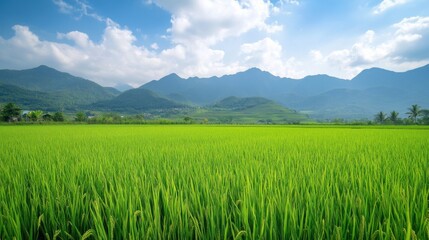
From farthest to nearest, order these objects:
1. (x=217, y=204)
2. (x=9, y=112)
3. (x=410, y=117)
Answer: (x=410, y=117) < (x=9, y=112) < (x=217, y=204)

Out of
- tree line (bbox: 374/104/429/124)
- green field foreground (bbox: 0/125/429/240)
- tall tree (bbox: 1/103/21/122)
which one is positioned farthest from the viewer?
tall tree (bbox: 1/103/21/122)

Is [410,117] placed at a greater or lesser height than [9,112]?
lesser

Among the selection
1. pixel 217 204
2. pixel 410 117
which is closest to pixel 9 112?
pixel 217 204

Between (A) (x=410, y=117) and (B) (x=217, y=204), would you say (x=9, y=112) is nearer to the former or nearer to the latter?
(B) (x=217, y=204)

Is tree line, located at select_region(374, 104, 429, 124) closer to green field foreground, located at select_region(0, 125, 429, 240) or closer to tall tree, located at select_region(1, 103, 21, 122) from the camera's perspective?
green field foreground, located at select_region(0, 125, 429, 240)

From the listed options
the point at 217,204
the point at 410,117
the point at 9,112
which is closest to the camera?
the point at 217,204

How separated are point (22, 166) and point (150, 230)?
3201 millimetres

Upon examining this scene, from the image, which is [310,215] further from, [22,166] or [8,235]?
[22,166]

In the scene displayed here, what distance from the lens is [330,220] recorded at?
1.20 metres

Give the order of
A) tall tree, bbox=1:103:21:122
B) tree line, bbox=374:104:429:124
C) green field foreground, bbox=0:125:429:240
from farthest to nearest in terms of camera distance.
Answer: tall tree, bbox=1:103:21:122 < tree line, bbox=374:104:429:124 < green field foreground, bbox=0:125:429:240

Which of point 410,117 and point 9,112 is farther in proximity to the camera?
point 410,117

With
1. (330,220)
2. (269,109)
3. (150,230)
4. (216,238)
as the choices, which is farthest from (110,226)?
(269,109)

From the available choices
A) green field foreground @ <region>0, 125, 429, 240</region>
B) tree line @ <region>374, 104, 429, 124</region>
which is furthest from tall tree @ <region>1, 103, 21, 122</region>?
tree line @ <region>374, 104, 429, 124</region>

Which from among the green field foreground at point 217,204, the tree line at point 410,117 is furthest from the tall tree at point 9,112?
the tree line at point 410,117
